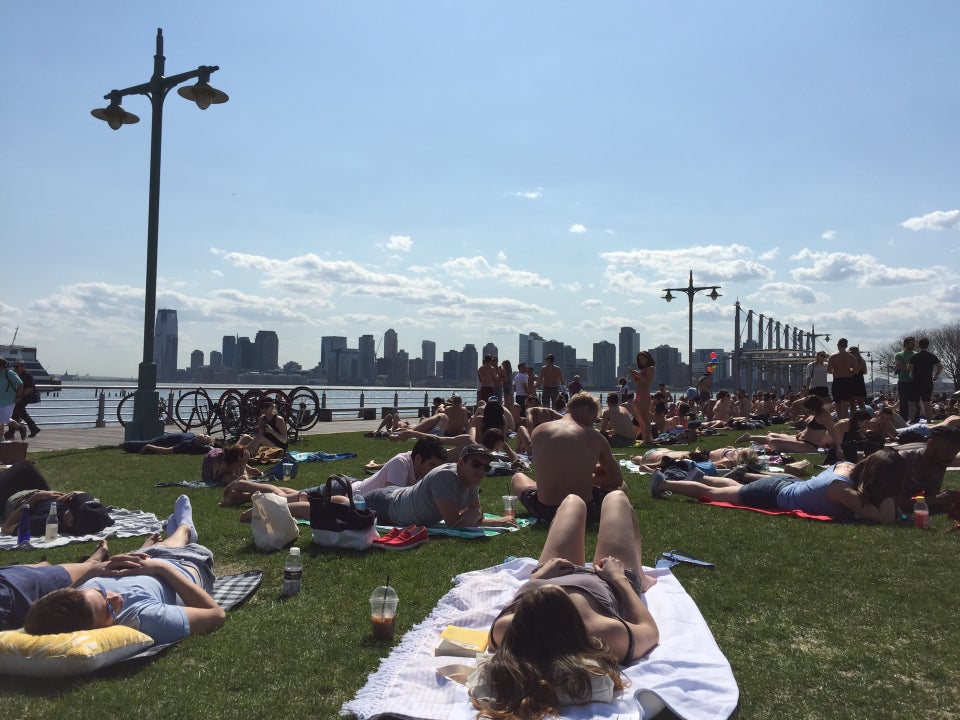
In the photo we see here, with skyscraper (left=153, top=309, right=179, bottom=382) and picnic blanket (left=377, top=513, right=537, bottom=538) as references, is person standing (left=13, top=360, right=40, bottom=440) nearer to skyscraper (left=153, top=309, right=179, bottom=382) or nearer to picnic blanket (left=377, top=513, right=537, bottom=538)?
picnic blanket (left=377, top=513, right=537, bottom=538)

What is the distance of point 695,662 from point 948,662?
1.20m

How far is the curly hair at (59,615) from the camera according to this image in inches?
128

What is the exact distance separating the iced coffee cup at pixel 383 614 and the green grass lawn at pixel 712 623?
0.08 meters

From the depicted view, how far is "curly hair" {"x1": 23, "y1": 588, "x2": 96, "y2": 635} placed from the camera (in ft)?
10.6

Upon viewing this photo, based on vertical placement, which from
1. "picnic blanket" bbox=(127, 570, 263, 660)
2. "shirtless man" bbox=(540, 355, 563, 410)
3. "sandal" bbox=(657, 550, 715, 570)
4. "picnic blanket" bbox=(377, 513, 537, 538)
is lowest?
"picnic blanket" bbox=(127, 570, 263, 660)

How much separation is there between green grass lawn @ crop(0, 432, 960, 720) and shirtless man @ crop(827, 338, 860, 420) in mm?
8157

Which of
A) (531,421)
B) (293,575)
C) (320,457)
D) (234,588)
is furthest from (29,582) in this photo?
(531,421)

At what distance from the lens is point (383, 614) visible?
3.69m

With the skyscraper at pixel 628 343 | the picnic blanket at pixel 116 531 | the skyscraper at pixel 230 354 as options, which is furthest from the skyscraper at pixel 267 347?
the picnic blanket at pixel 116 531

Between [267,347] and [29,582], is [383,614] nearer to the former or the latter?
[29,582]

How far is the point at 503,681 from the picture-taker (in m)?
2.78

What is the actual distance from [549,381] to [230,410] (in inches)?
304

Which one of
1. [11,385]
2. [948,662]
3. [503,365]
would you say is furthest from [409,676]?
[503,365]

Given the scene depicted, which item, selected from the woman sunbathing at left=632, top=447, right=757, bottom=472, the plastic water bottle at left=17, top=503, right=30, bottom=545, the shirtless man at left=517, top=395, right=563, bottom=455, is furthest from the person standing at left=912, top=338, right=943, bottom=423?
the plastic water bottle at left=17, top=503, right=30, bottom=545
